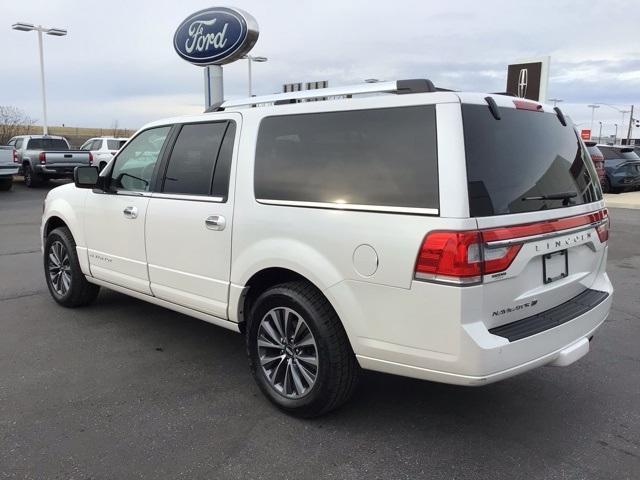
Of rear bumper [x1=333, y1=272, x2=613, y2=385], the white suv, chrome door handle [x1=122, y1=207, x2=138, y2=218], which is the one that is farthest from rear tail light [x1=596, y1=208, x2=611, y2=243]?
→ chrome door handle [x1=122, y1=207, x2=138, y2=218]

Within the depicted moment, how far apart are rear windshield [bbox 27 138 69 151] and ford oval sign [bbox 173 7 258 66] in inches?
452

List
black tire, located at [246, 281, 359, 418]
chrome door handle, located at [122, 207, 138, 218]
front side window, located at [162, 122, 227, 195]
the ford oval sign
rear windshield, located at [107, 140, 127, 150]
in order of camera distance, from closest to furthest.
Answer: black tire, located at [246, 281, 359, 418] → front side window, located at [162, 122, 227, 195] → chrome door handle, located at [122, 207, 138, 218] → the ford oval sign → rear windshield, located at [107, 140, 127, 150]

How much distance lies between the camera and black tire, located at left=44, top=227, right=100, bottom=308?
536cm

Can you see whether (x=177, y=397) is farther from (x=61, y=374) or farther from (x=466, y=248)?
(x=466, y=248)

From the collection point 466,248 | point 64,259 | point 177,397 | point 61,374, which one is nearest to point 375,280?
point 466,248

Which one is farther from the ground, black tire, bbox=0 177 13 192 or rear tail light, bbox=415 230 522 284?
rear tail light, bbox=415 230 522 284

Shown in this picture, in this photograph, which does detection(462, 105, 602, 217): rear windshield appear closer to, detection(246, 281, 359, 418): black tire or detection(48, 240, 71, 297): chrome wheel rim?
detection(246, 281, 359, 418): black tire

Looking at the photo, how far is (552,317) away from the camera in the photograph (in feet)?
10.2

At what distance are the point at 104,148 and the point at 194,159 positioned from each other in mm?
20295

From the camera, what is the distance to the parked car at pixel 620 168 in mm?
19750

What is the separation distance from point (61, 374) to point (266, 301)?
1.70 meters

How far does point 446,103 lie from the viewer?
Answer: 283 centimetres

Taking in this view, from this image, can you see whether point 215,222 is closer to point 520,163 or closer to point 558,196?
point 520,163

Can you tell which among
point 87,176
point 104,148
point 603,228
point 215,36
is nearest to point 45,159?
point 104,148
